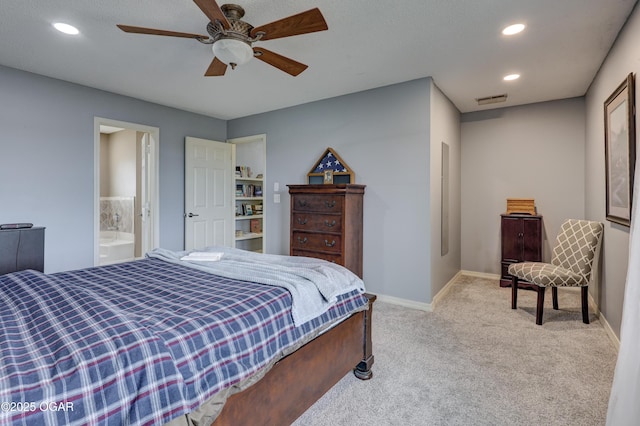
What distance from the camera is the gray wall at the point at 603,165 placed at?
2386 millimetres

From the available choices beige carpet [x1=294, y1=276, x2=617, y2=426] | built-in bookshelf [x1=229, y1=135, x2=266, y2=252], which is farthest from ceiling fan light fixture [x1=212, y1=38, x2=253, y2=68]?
built-in bookshelf [x1=229, y1=135, x2=266, y2=252]

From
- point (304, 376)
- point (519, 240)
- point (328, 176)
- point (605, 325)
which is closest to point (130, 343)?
point (304, 376)

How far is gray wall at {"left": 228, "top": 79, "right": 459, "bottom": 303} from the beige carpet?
1.77 feet

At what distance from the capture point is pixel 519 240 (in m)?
4.32

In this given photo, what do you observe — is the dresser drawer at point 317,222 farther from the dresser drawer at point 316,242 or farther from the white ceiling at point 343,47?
the white ceiling at point 343,47

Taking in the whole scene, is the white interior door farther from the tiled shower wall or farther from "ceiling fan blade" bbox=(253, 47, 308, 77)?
"ceiling fan blade" bbox=(253, 47, 308, 77)

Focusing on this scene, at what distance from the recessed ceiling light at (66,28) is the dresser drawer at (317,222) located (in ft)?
8.51

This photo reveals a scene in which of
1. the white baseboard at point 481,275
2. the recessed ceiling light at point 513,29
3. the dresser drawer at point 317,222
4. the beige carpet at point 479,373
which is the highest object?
the recessed ceiling light at point 513,29

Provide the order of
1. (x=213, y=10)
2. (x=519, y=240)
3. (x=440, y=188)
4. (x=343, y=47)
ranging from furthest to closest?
(x=519, y=240), (x=440, y=188), (x=343, y=47), (x=213, y=10)

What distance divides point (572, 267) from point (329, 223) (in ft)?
8.08

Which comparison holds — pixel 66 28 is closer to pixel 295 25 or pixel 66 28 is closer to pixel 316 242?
pixel 295 25

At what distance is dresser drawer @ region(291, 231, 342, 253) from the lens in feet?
11.9

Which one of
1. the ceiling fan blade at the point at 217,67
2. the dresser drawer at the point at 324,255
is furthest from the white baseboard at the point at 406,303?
the ceiling fan blade at the point at 217,67

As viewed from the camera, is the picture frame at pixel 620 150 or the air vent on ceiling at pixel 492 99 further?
the air vent on ceiling at pixel 492 99
